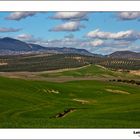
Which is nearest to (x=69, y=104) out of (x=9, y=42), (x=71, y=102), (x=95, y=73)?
(x=71, y=102)

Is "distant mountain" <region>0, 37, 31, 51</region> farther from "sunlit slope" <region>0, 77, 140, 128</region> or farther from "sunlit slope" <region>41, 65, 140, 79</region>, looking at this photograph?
"sunlit slope" <region>41, 65, 140, 79</region>

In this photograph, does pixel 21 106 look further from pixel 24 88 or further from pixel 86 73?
pixel 86 73

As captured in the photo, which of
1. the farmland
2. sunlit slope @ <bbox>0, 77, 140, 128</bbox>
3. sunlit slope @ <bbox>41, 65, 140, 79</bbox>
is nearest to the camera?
sunlit slope @ <bbox>0, 77, 140, 128</bbox>

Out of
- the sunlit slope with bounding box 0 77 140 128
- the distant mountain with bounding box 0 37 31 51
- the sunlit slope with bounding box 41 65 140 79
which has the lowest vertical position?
the sunlit slope with bounding box 0 77 140 128

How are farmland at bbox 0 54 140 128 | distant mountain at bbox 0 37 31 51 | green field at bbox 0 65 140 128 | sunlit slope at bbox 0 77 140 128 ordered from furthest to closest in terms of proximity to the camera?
distant mountain at bbox 0 37 31 51, farmland at bbox 0 54 140 128, green field at bbox 0 65 140 128, sunlit slope at bbox 0 77 140 128

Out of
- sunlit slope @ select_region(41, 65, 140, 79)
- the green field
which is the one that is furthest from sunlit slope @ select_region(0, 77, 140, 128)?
sunlit slope @ select_region(41, 65, 140, 79)

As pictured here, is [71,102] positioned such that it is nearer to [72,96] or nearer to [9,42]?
[72,96]

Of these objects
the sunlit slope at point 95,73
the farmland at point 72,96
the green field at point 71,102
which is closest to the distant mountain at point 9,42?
the farmland at point 72,96

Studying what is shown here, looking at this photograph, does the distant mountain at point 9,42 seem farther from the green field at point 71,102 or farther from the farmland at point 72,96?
the green field at point 71,102

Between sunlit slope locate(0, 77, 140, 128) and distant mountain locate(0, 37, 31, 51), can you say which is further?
distant mountain locate(0, 37, 31, 51)
